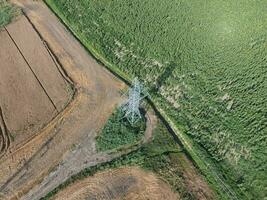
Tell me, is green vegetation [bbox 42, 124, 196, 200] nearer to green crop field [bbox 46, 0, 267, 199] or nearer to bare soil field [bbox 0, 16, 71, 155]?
green crop field [bbox 46, 0, 267, 199]

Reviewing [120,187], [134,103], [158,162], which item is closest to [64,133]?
[134,103]

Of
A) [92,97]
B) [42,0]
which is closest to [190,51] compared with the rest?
[92,97]

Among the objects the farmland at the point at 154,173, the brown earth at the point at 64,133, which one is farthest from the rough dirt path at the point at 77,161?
the farmland at the point at 154,173

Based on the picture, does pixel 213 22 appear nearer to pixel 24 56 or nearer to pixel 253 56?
pixel 253 56

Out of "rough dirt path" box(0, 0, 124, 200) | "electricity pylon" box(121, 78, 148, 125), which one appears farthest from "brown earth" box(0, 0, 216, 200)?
"electricity pylon" box(121, 78, 148, 125)

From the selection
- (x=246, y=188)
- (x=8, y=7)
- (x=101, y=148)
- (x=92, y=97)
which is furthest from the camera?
(x=8, y=7)

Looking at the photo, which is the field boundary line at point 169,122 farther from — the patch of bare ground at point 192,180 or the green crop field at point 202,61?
the patch of bare ground at point 192,180
